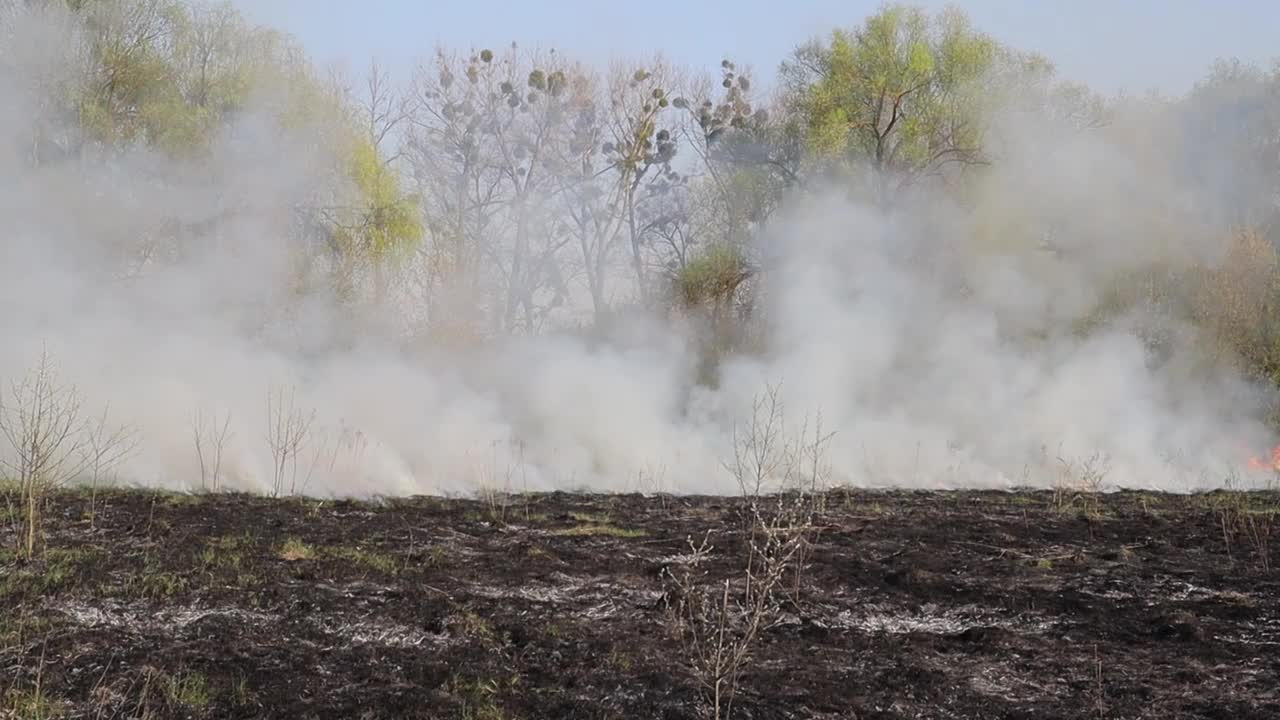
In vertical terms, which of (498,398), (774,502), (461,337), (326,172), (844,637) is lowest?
(844,637)

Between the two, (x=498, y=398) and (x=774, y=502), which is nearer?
(x=774, y=502)

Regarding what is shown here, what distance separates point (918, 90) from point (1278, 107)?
35.0 feet

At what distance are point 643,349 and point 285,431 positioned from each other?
7.81 m

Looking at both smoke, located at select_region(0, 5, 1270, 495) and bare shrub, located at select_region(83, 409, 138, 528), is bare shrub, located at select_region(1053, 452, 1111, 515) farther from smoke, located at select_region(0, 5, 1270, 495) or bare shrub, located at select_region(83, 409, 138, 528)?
bare shrub, located at select_region(83, 409, 138, 528)

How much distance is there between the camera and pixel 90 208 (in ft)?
52.3

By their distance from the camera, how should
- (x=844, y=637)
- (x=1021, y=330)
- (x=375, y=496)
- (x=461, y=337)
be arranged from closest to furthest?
(x=844, y=637) → (x=375, y=496) → (x=1021, y=330) → (x=461, y=337)

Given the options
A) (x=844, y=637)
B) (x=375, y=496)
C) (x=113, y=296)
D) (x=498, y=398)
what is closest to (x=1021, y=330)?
(x=498, y=398)

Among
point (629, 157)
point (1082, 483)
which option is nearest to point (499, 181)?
point (629, 157)

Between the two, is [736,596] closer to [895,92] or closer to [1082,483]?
[1082,483]

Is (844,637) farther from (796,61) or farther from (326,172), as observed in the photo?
(796,61)

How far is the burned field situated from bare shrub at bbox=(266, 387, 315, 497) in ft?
7.77

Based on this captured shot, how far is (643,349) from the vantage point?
21.2 metres

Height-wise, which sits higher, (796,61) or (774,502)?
(796,61)

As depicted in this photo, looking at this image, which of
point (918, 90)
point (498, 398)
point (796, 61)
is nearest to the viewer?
point (498, 398)
